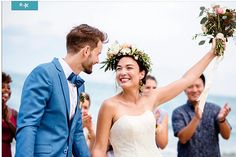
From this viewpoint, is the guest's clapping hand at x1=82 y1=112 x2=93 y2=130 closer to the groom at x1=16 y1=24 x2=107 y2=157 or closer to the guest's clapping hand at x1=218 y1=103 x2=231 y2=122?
the groom at x1=16 y1=24 x2=107 y2=157

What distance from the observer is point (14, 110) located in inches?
161

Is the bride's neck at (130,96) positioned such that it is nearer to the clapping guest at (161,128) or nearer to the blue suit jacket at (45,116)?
the clapping guest at (161,128)

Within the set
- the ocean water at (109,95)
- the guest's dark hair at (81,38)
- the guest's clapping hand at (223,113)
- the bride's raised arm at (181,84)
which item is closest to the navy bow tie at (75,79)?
the guest's dark hair at (81,38)

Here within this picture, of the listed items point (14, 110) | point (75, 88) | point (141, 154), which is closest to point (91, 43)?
point (75, 88)

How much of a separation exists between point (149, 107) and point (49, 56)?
1028 millimetres

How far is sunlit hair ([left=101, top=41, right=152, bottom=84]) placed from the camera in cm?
343

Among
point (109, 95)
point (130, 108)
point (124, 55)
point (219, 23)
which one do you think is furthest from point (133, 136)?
point (219, 23)

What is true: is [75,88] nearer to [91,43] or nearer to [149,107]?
[91,43]

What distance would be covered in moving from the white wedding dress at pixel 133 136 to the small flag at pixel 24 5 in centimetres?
122

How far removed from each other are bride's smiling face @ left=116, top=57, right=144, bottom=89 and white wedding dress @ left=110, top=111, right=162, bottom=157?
21 cm

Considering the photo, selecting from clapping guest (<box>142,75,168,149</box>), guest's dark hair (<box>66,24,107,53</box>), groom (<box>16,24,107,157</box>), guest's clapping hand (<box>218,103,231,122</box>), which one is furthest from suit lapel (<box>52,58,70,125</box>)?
guest's clapping hand (<box>218,103,231,122</box>)

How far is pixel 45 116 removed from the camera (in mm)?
2783

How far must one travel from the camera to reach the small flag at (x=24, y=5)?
3857 mm

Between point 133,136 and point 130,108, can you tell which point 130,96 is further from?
point 133,136
